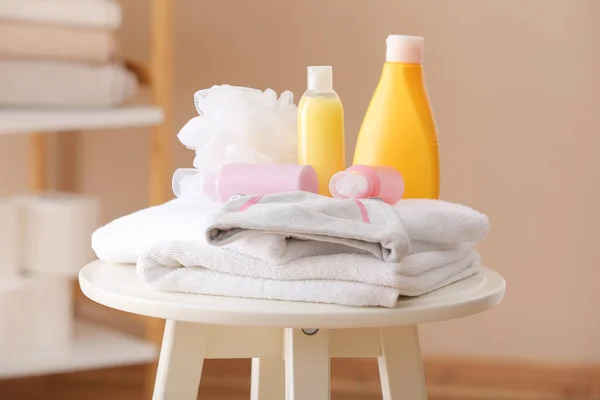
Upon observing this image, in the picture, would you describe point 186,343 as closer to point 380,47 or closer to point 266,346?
point 266,346

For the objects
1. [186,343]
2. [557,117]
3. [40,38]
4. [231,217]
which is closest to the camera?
[231,217]

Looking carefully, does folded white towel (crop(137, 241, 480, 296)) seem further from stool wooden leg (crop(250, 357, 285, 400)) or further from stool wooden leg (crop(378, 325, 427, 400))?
stool wooden leg (crop(250, 357, 285, 400))

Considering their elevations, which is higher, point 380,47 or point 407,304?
point 380,47

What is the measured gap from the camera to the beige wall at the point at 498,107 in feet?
6.61

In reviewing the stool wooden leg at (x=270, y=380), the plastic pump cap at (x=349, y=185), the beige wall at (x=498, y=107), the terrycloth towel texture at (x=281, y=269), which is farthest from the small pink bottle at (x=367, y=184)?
the beige wall at (x=498, y=107)

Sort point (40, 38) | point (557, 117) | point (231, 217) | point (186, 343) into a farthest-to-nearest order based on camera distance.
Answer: point (557, 117), point (40, 38), point (186, 343), point (231, 217)

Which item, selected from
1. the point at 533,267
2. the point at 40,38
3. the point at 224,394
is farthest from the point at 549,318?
the point at 40,38

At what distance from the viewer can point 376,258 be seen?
82cm

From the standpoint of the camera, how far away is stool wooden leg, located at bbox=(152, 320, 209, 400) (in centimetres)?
91

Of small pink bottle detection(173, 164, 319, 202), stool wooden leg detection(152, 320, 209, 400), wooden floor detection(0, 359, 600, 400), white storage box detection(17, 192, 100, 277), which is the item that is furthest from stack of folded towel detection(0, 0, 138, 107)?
stool wooden leg detection(152, 320, 209, 400)

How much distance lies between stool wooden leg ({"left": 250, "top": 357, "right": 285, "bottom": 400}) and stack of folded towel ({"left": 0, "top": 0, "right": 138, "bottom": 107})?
801 millimetres

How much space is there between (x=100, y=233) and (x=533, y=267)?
50.0 inches

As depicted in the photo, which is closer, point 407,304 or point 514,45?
point 407,304

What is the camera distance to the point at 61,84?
170 cm
